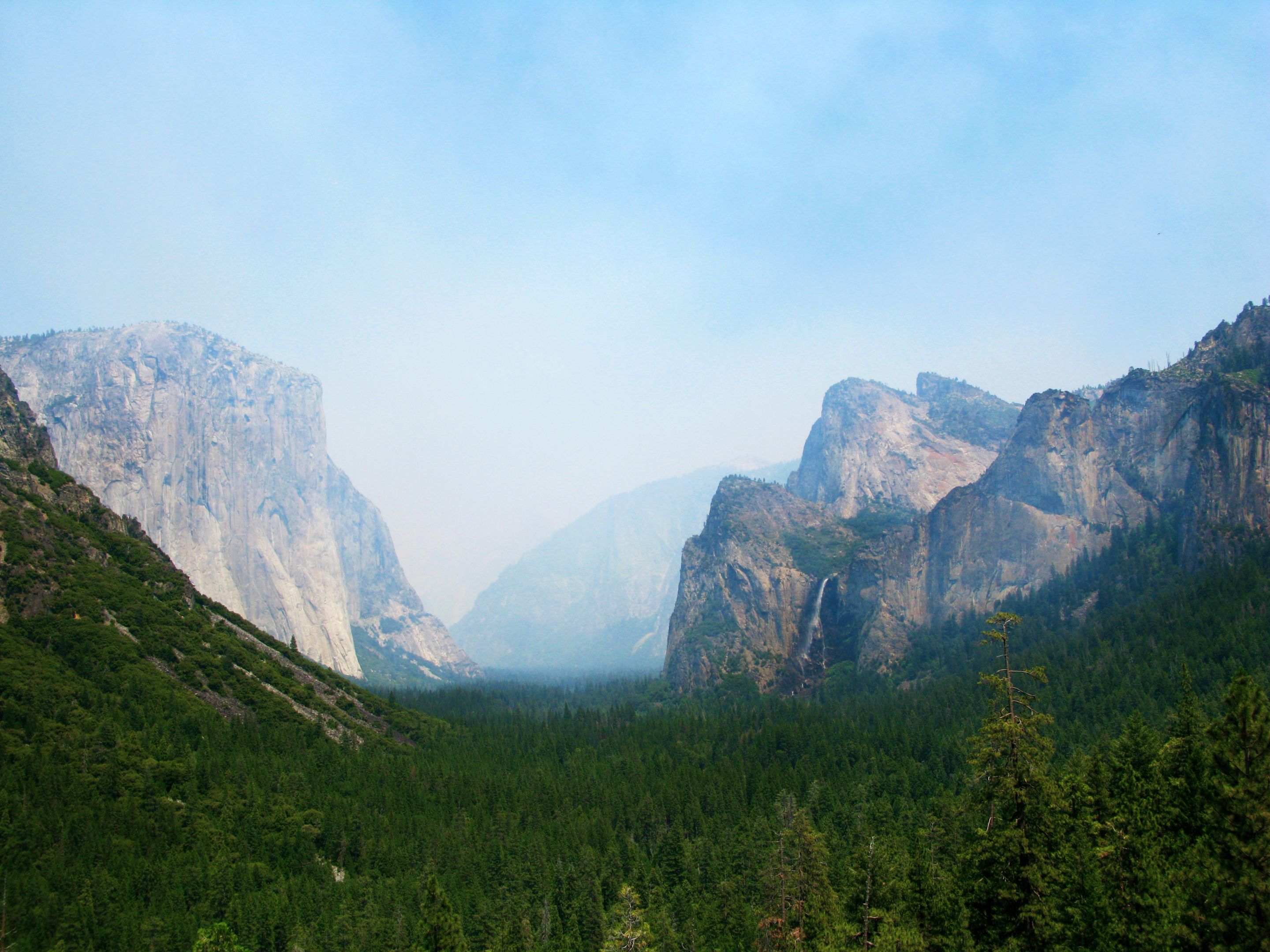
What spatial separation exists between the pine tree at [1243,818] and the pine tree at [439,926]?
3786 cm

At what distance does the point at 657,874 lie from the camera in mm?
84062

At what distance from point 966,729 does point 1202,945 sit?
3983 inches

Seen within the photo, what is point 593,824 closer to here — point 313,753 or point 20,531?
point 313,753

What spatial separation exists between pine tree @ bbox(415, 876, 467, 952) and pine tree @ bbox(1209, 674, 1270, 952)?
3786 centimetres

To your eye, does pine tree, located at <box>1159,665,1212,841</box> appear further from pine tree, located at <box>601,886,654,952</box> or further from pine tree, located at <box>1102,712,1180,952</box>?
pine tree, located at <box>601,886,654,952</box>

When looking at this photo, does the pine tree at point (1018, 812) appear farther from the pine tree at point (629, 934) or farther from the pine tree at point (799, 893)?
the pine tree at point (629, 934)

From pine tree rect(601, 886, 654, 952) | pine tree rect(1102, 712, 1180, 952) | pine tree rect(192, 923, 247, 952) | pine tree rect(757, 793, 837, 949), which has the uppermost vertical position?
pine tree rect(1102, 712, 1180, 952)

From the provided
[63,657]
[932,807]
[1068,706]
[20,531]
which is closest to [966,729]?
[1068,706]

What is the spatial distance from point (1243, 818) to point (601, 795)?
309 feet

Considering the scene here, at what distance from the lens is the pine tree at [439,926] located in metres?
45.1

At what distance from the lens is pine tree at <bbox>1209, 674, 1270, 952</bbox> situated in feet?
91.4

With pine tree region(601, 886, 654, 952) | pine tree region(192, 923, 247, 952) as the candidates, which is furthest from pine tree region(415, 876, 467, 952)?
pine tree region(192, 923, 247, 952)

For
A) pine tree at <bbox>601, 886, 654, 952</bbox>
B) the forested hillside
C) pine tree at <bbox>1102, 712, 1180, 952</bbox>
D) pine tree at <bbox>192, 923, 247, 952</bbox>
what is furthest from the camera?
pine tree at <bbox>192, 923, 247, 952</bbox>

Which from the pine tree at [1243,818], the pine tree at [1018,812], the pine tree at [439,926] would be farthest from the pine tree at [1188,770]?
the pine tree at [439,926]
